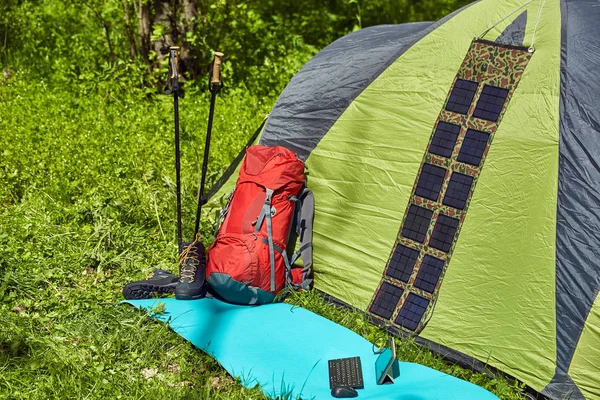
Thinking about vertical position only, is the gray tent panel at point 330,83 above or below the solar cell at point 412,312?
above

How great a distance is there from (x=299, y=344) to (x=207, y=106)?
3880 millimetres

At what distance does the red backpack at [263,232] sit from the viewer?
455 centimetres

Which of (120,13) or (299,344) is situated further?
(120,13)

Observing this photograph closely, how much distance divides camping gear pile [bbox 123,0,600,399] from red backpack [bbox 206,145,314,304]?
0.14 meters

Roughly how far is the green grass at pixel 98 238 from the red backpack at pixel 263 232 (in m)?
0.26

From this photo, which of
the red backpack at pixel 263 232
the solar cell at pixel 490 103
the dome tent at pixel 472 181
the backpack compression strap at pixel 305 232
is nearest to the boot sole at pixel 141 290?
the red backpack at pixel 263 232

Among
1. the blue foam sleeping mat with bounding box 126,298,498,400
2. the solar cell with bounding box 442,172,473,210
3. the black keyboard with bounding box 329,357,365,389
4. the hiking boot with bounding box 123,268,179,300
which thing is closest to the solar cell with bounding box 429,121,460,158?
the solar cell with bounding box 442,172,473,210

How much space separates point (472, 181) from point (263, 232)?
4.31ft

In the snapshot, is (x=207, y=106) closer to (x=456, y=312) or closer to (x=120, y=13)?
(x=120, y=13)

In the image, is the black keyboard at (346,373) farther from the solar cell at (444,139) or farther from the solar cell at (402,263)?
the solar cell at (444,139)

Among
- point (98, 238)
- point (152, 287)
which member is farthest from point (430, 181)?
point (98, 238)

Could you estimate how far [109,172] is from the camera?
237 inches

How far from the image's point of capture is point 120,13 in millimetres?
8180

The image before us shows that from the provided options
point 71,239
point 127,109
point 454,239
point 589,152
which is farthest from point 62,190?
point 589,152
